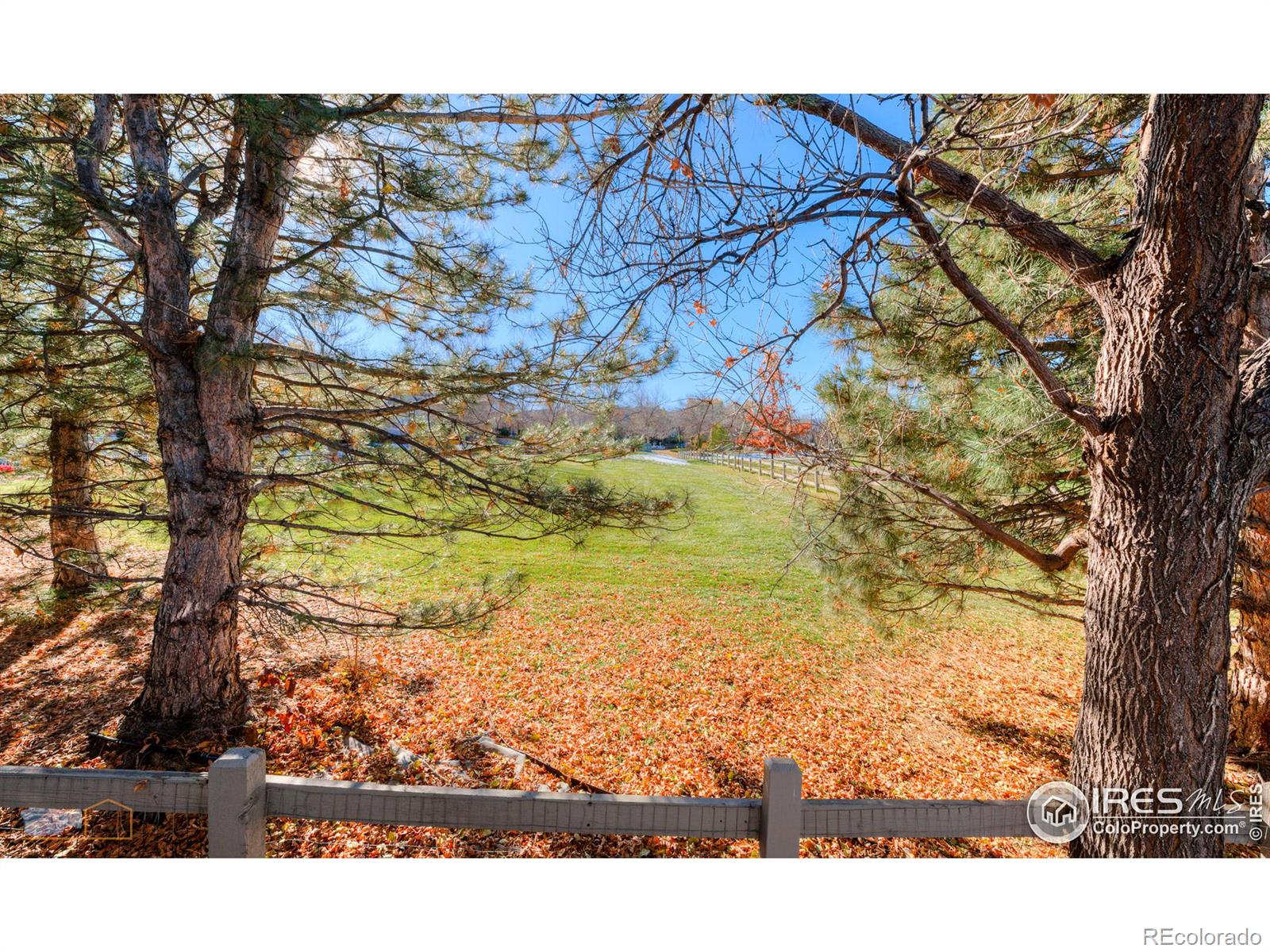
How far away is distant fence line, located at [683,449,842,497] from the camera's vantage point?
2.09 metres

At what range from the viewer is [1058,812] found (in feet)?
4.25

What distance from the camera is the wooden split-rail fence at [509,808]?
3.86 ft

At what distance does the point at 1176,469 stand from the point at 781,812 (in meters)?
1.37

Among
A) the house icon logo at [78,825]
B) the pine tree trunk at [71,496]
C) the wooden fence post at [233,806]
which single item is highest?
the pine tree trunk at [71,496]

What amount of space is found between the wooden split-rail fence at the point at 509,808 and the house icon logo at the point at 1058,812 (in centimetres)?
4

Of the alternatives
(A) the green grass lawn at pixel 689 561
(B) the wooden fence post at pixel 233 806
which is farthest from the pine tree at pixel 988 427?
(B) the wooden fence post at pixel 233 806

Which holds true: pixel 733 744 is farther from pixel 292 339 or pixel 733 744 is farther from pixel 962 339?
pixel 292 339

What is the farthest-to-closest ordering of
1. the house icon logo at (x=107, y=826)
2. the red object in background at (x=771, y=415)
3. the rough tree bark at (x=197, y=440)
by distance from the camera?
the rough tree bark at (x=197, y=440) → the house icon logo at (x=107, y=826) → the red object in background at (x=771, y=415)

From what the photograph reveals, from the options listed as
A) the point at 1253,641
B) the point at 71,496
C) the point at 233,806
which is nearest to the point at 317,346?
the point at 233,806

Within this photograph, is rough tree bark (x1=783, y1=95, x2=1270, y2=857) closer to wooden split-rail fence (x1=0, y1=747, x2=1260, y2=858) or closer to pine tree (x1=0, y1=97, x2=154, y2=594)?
wooden split-rail fence (x1=0, y1=747, x2=1260, y2=858)

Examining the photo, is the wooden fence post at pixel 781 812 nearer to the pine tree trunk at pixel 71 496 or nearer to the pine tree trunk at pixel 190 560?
the pine tree trunk at pixel 190 560

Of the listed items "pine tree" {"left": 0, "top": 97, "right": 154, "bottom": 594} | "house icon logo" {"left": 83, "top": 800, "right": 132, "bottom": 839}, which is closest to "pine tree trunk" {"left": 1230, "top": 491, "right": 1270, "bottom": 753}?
"house icon logo" {"left": 83, "top": 800, "right": 132, "bottom": 839}

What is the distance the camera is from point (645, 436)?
2.62 metres

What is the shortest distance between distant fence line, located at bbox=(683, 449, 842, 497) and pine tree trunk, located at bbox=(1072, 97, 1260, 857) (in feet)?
3.07
